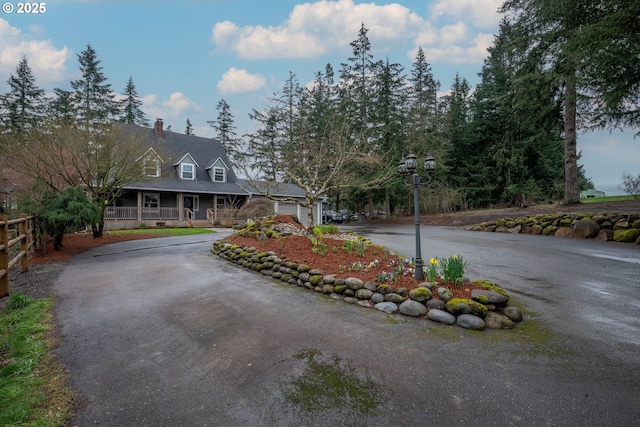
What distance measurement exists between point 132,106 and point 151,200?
20.3 meters

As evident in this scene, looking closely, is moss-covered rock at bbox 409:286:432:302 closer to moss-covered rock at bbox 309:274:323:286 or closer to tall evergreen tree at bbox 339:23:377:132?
moss-covered rock at bbox 309:274:323:286

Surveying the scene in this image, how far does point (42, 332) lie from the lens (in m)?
3.77

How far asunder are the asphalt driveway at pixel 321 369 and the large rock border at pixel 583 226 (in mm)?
8450

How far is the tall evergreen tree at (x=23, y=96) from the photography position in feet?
89.9

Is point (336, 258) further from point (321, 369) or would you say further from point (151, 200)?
point (151, 200)

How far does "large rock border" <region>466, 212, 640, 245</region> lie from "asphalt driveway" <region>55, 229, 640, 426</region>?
8.45m

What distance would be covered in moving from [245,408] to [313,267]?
366 centimetres

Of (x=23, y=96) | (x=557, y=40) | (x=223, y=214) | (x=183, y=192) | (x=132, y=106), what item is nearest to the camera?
(x=557, y=40)

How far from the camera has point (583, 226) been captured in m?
10.6

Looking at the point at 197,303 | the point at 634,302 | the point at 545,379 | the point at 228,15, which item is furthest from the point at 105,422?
the point at 228,15

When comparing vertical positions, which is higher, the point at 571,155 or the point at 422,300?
the point at 571,155

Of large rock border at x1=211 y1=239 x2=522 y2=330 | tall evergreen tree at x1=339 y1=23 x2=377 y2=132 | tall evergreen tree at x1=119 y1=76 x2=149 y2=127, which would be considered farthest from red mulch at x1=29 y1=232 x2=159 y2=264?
tall evergreen tree at x1=119 y1=76 x2=149 y2=127

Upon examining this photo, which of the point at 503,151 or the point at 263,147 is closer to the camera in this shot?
the point at 263,147

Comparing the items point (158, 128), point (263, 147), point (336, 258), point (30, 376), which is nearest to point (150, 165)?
point (263, 147)
